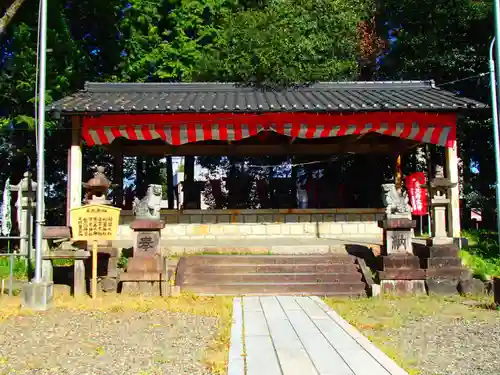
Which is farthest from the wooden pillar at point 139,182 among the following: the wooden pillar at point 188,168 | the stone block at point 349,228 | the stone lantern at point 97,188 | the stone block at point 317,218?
the stone block at point 349,228

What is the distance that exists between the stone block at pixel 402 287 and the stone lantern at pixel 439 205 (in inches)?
50.1

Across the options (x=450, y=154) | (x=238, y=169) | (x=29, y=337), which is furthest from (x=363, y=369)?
(x=238, y=169)

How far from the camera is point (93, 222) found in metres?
8.37

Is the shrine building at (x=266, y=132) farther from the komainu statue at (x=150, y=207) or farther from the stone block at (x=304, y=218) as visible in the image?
the komainu statue at (x=150, y=207)

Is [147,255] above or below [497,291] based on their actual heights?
above

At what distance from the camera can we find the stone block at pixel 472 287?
8953 mm

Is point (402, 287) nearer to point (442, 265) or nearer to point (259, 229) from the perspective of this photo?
point (442, 265)

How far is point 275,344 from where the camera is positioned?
557cm

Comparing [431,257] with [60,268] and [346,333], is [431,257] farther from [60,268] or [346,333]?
[60,268]

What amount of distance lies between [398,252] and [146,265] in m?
5.09

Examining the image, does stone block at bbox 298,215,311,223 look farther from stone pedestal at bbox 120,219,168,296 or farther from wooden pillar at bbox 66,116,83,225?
wooden pillar at bbox 66,116,83,225

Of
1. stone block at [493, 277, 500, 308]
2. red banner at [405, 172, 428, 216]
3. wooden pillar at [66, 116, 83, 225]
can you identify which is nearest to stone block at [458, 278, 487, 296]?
stone block at [493, 277, 500, 308]

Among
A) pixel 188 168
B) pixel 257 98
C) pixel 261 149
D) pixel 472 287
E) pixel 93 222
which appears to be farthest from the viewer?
pixel 188 168

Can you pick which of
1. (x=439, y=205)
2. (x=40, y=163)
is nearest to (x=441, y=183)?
(x=439, y=205)
